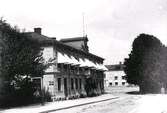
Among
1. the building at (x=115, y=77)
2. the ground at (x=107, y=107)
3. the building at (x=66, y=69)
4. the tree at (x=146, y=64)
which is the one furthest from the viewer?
the building at (x=115, y=77)

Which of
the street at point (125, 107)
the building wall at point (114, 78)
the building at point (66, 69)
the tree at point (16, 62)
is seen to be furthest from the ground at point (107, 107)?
the building wall at point (114, 78)

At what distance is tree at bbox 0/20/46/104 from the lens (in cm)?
2714

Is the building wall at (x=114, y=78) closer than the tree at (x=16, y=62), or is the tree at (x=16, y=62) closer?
the tree at (x=16, y=62)

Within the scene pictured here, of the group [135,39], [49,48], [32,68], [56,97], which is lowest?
[56,97]

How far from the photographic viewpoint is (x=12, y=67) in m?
27.1

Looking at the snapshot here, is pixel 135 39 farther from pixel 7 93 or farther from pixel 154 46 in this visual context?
pixel 7 93

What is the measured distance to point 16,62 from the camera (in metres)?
27.2

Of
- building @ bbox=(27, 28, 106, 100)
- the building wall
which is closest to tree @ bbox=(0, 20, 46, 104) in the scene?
building @ bbox=(27, 28, 106, 100)

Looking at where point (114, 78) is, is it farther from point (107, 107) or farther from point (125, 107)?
point (125, 107)

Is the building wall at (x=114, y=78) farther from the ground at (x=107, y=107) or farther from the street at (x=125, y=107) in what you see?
the street at (x=125, y=107)

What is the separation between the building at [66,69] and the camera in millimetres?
39219

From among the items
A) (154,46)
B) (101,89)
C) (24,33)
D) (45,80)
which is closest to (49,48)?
(45,80)

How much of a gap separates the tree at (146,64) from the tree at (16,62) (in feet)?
111

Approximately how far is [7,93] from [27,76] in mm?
2212
